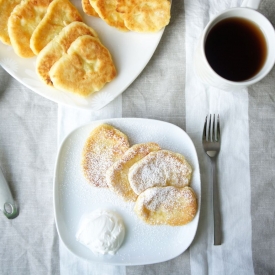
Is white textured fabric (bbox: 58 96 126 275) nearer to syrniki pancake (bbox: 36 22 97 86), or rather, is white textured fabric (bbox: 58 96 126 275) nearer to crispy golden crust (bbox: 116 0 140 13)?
syrniki pancake (bbox: 36 22 97 86)

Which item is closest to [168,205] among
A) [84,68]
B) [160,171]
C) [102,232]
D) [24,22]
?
[160,171]

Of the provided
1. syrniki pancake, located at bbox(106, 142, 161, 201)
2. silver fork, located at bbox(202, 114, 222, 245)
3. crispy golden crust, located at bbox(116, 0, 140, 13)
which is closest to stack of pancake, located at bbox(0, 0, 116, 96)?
crispy golden crust, located at bbox(116, 0, 140, 13)

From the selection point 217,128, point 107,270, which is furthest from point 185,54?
point 107,270

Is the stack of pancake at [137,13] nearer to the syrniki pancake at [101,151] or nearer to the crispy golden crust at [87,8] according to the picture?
the crispy golden crust at [87,8]

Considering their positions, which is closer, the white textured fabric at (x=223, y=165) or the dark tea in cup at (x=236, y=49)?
the dark tea in cup at (x=236, y=49)

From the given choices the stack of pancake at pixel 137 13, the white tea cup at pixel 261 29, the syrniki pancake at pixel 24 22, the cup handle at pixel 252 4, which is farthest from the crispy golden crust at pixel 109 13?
the cup handle at pixel 252 4
